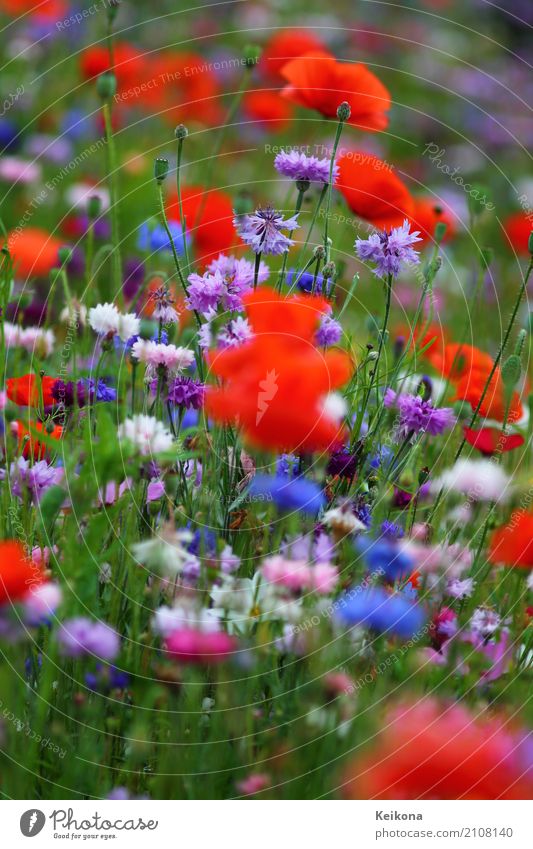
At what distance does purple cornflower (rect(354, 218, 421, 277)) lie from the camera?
748 millimetres

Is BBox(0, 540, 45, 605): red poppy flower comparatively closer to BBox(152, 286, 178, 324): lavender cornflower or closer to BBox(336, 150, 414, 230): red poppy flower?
BBox(152, 286, 178, 324): lavender cornflower

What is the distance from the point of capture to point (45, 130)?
206 centimetres

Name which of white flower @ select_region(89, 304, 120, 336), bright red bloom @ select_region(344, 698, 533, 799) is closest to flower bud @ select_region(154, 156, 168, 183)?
white flower @ select_region(89, 304, 120, 336)

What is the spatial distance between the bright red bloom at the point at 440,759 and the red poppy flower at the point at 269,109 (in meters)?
1.10

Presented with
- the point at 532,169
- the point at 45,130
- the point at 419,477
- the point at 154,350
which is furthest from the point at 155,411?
the point at 532,169

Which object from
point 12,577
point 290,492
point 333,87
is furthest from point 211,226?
point 12,577

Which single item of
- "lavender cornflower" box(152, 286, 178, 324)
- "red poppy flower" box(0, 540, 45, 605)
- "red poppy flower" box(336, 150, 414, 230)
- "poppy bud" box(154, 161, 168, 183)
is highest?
"red poppy flower" box(336, 150, 414, 230)

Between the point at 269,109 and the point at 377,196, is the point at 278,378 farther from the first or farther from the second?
the point at 269,109

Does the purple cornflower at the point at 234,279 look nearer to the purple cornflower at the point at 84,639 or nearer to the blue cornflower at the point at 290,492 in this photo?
the blue cornflower at the point at 290,492

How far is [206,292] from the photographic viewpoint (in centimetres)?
73

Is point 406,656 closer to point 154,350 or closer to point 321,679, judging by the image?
point 321,679

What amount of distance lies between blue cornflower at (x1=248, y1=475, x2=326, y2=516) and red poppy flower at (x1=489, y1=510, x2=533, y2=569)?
0.14 meters
